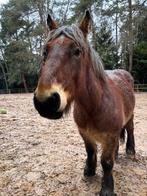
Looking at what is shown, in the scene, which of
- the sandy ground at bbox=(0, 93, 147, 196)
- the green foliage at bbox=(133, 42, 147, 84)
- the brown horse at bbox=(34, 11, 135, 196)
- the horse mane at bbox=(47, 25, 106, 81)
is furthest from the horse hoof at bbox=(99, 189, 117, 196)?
the green foliage at bbox=(133, 42, 147, 84)

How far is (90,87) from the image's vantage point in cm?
281

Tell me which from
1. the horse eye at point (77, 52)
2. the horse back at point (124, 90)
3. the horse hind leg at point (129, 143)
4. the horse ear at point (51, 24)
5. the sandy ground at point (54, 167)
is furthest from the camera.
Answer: the horse hind leg at point (129, 143)

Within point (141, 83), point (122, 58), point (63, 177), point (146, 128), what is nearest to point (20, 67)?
point (122, 58)

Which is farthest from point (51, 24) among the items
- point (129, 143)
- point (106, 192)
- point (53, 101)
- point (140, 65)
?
point (140, 65)

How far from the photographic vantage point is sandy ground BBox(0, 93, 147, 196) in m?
3.35

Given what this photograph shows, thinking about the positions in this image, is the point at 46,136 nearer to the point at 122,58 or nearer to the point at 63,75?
the point at 63,75

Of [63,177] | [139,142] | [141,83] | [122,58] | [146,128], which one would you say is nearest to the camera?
[63,177]

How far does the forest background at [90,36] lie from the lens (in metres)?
19.3

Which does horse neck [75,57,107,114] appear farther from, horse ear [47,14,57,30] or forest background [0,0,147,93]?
forest background [0,0,147,93]

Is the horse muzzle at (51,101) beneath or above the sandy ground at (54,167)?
above

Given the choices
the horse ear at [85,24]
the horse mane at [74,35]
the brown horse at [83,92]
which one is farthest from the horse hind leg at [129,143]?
the horse ear at [85,24]

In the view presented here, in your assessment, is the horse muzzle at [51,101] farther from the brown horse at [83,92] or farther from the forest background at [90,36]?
the forest background at [90,36]

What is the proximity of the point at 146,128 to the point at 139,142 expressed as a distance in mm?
1324

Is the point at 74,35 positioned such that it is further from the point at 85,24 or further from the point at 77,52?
the point at 85,24
